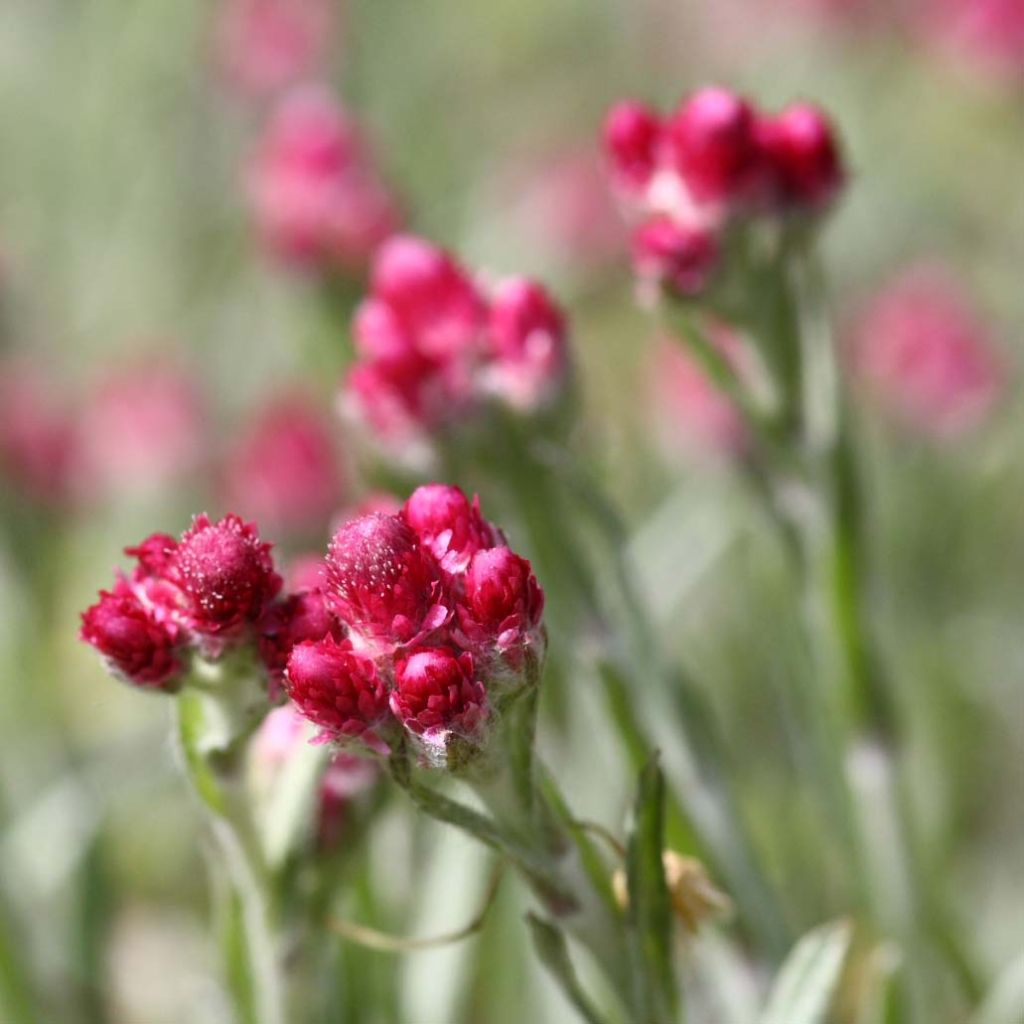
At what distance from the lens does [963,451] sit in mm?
1965

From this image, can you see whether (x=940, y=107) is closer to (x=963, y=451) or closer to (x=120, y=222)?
(x=963, y=451)

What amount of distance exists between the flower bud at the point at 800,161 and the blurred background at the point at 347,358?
168 mm

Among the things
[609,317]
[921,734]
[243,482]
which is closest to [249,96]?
[609,317]

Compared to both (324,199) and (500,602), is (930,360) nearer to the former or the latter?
(324,199)

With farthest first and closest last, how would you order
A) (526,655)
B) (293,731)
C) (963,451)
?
(963,451)
(293,731)
(526,655)

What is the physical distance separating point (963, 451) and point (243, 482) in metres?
0.88

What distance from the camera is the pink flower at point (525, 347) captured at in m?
1.03

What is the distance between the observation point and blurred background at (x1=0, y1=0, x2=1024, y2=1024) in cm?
134

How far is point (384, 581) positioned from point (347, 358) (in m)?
1.07

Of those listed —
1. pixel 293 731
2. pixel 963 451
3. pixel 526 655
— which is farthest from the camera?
pixel 963 451

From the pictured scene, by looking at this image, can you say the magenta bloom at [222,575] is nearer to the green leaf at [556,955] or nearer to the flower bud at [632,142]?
the green leaf at [556,955]

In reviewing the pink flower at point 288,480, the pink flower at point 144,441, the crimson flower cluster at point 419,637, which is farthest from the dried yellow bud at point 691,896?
the pink flower at point 144,441

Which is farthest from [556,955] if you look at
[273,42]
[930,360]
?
[273,42]

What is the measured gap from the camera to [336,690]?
2.16ft
